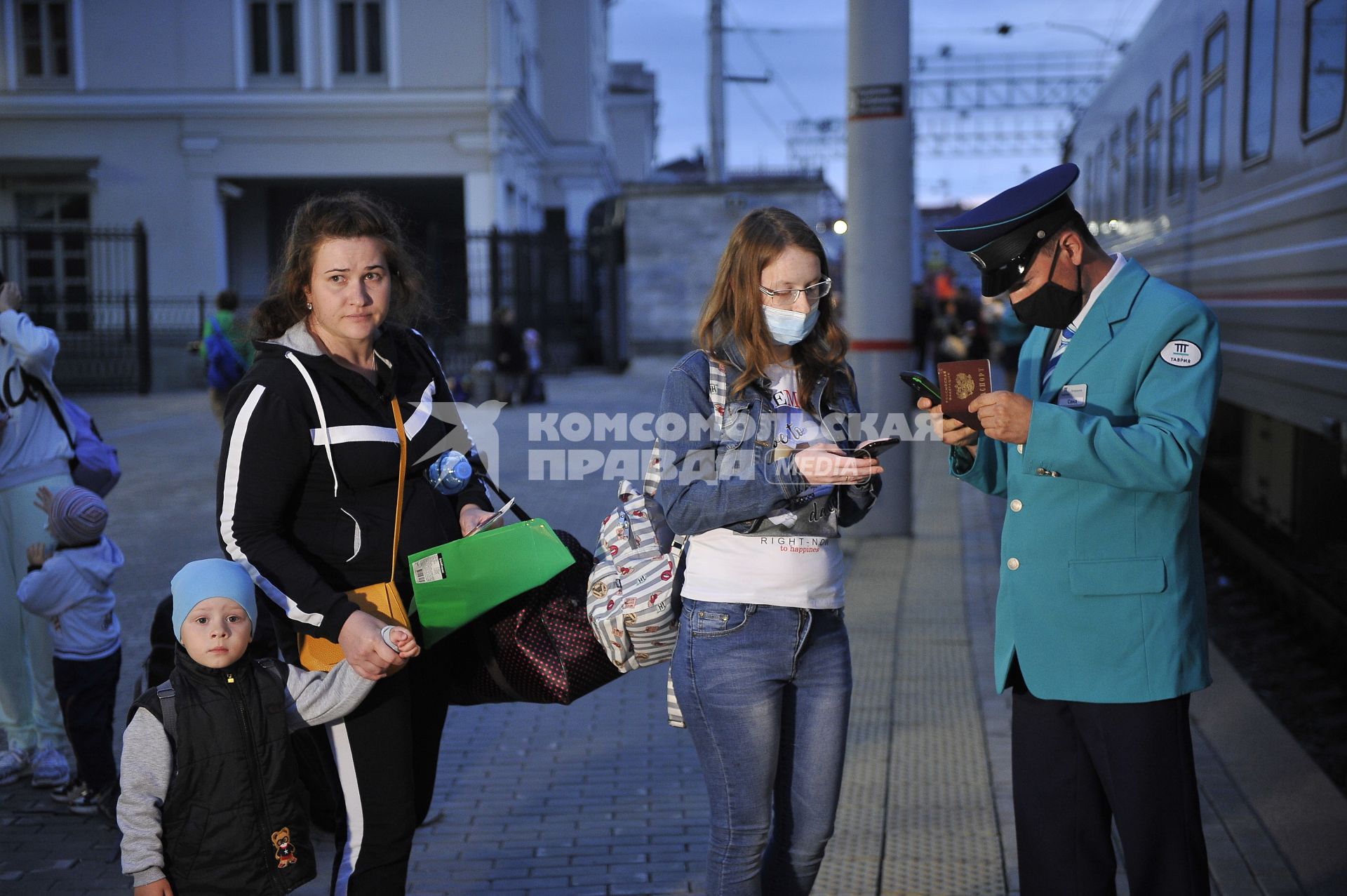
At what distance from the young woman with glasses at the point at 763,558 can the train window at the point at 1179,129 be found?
7.61m

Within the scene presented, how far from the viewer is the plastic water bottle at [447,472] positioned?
125 inches

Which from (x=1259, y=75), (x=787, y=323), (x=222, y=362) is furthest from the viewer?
(x=222, y=362)

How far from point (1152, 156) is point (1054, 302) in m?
9.27

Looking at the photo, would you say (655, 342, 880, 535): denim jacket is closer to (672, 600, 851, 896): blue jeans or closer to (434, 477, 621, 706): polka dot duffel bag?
(672, 600, 851, 896): blue jeans

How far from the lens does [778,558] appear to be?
2.86m

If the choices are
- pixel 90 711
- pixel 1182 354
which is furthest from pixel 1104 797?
pixel 90 711

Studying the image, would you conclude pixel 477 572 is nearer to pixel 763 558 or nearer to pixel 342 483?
pixel 342 483

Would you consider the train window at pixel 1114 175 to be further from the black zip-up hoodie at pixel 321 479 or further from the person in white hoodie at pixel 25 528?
the black zip-up hoodie at pixel 321 479

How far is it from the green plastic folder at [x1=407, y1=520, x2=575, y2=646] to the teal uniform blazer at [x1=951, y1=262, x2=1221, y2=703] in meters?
1.11

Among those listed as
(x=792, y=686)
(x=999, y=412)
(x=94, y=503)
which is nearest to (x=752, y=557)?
(x=792, y=686)

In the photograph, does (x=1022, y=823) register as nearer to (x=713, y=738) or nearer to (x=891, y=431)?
(x=713, y=738)

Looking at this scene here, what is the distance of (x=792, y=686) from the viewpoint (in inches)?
116

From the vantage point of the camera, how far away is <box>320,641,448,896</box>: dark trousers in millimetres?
2959

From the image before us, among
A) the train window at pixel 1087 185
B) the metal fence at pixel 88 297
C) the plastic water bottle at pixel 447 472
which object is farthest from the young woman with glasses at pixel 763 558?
the metal fence at pixel 88 297
